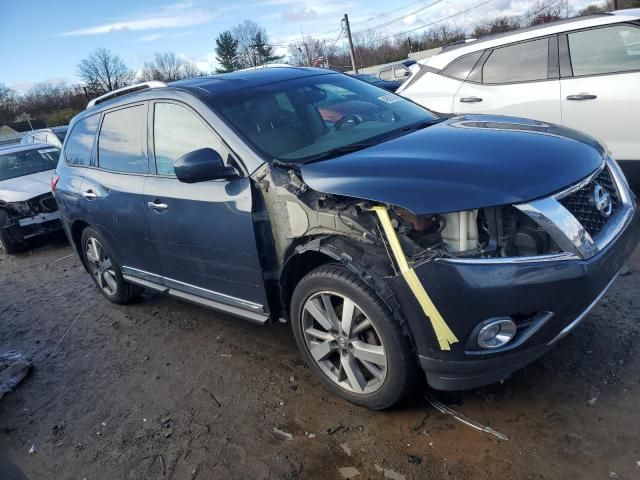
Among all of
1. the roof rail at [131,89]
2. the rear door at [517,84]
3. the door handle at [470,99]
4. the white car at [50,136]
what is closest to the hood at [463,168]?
the roof rail at [131,89]

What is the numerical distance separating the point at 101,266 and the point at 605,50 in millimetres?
5317

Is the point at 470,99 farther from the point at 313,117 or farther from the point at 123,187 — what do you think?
the point at 123,187

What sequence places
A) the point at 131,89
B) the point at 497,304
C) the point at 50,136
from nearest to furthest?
the point at 497,304, the point at 131,89, the point at 50,136

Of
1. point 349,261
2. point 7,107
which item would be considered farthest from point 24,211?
point 7,107

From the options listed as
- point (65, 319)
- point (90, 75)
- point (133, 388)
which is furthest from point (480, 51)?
point (90, 75)

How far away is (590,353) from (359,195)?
1.71 meters

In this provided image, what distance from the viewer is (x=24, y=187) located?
829 cm

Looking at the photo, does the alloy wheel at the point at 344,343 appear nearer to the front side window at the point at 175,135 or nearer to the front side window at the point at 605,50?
the front side window at the point at 175,135

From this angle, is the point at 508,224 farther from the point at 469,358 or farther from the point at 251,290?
the point at 251,290

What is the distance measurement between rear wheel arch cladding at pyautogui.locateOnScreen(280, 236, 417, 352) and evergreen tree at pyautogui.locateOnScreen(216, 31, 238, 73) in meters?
72.3

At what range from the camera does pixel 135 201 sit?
151 inches

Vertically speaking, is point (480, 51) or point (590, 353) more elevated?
point (480, 51)

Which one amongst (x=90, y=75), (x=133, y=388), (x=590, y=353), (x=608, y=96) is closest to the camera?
(x=590, y=353)

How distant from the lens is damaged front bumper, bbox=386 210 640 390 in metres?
2.20
